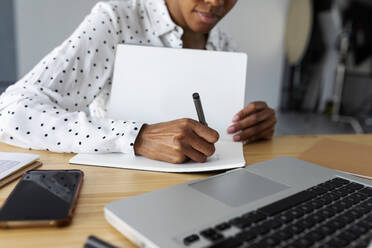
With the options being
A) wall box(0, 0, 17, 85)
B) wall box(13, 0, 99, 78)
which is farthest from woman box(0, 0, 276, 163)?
wall box(13, 0, 99, 78)

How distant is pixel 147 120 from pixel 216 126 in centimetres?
14

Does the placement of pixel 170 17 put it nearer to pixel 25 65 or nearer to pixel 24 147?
pixel 24 147

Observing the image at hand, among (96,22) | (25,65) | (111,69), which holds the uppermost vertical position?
(96,22)

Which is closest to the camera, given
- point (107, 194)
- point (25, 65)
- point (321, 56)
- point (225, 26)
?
point (107, 194)

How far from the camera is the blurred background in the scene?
10.0 ft

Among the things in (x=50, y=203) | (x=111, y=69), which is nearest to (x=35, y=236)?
(x=50, y=203)

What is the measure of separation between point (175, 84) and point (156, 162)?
0.19 m

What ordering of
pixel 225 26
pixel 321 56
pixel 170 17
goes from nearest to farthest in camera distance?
pixel 170 17, pixel 225 26, pixel 321 56

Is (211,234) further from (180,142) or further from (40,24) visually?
(40,24)

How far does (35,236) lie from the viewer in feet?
1.06

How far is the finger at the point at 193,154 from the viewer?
1.74 ft

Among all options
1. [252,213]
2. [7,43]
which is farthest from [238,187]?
[7,43]

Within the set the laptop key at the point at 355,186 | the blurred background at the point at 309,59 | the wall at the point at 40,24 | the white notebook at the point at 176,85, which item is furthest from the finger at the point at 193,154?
the blurred background at the point at 309,59

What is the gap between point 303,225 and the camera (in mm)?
319
